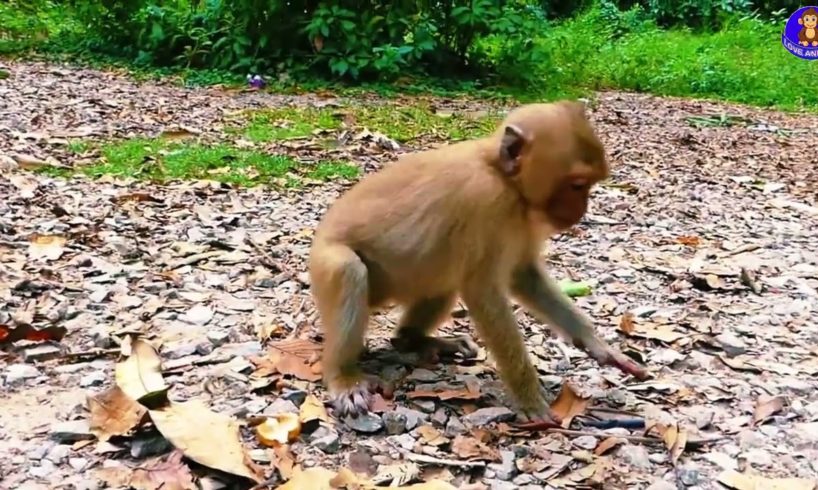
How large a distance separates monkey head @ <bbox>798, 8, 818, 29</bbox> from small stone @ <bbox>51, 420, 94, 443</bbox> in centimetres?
1963

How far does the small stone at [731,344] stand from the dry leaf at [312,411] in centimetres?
199

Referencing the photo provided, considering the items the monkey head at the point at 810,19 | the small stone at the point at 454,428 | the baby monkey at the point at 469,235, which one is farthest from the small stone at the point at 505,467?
the monkey head at the point at 810,19

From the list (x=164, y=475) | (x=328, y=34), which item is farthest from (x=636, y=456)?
(x=328, y=34)

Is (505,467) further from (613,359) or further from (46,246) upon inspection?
(46,246)

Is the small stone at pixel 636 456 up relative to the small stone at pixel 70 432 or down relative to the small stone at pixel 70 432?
up

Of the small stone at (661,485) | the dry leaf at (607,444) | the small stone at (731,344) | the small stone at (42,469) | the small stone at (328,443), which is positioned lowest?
the small stone at (42,469)

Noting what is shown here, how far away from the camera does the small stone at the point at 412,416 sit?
367cm

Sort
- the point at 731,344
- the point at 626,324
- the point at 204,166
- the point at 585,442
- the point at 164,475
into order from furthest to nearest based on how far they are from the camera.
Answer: the point at 204,166, the point at 626,324, the point at 731,344, the point at 585,442, the point at 164,475

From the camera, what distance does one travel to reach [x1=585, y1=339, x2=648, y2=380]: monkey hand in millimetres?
4148

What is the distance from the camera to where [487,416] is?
3809mm

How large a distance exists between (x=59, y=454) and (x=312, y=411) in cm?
94

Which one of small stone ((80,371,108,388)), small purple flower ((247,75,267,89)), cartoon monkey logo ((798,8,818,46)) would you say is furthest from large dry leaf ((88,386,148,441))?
cartoon monkey logo ((798,8,818,46))

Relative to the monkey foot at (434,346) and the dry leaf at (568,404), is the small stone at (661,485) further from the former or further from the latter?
the monkey foot at (434,346)

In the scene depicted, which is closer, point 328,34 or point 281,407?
point 281,407
